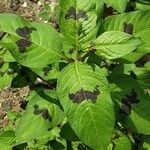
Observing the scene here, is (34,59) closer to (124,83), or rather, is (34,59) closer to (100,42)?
(100,42)

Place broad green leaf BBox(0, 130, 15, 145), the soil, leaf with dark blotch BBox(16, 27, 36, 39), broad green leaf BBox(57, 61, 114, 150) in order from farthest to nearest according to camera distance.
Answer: the soil → broad green leaf BBox(0, 130, 15, 145) → leaf with dark blotch BBox(16, 27, 36, 39) → broad green leaf BBox(57, 61, 114, 150)

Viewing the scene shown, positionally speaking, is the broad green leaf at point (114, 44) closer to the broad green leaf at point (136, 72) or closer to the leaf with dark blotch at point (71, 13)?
the leaf with dark blotch at point (71, 13)

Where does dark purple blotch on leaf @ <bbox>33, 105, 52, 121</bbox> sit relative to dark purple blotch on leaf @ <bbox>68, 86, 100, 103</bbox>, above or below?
below

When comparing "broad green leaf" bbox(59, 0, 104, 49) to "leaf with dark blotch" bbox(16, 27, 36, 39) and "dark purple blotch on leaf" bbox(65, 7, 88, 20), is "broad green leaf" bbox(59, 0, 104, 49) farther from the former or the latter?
"leaf with dark blotch" bbox(16, 27, 36, 39)

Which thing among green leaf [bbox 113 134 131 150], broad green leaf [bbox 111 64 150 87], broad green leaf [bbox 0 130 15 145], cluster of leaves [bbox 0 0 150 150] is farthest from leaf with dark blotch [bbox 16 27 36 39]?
green leaf [bbox 113 134 131 150]

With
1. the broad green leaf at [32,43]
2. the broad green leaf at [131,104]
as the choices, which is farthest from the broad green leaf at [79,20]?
the broad green leaf at [131,104]

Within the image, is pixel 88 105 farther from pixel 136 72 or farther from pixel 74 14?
pixel 136 72

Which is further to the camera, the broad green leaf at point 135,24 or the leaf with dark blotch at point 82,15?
the broad green leaf at point 135,24
